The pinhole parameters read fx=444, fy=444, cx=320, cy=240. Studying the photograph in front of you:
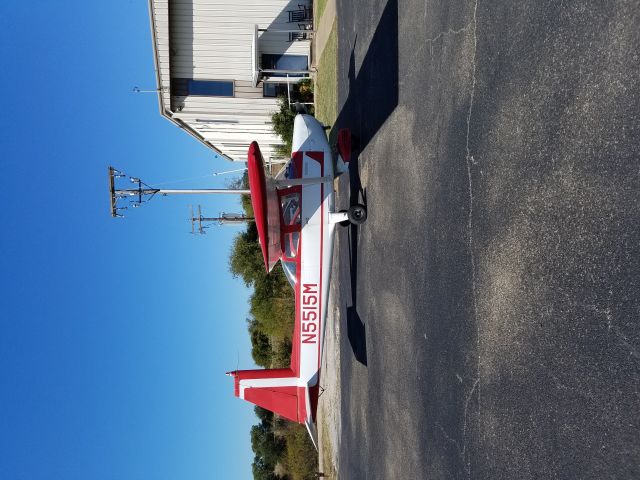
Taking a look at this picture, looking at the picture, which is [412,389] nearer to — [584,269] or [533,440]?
[533,440]

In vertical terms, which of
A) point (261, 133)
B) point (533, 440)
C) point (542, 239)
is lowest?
point (533, 440)

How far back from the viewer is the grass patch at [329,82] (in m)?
12.6

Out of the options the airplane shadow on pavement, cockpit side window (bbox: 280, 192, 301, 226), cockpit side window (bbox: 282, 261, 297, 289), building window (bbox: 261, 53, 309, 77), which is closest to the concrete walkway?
building window (bbox: 261, 53, 309, 77)

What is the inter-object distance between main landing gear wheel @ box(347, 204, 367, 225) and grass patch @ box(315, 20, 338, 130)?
4.49 meters

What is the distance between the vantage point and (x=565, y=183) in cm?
353

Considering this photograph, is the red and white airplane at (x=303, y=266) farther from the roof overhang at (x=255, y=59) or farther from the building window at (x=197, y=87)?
the building window at (x=197, y=87)

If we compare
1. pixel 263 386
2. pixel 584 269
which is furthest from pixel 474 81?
pixel 263 386

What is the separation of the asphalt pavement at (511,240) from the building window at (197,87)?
10.6 meters

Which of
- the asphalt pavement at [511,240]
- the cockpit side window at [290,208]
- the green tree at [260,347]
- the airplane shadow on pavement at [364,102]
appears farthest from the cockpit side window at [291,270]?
the green tree at [260,347]

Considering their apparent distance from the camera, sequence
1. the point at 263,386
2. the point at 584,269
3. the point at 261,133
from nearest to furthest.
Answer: the point at 584,269 < the point at 263,386 < the point at 261,133

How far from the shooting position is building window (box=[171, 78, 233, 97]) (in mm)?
16469

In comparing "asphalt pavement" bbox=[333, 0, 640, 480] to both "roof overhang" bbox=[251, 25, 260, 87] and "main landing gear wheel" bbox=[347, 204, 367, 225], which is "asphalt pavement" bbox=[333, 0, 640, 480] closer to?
"main landing gear wheel" bbox=[347, 204, 367, 225]

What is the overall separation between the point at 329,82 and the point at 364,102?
4.73 m

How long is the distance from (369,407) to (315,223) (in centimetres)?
370
